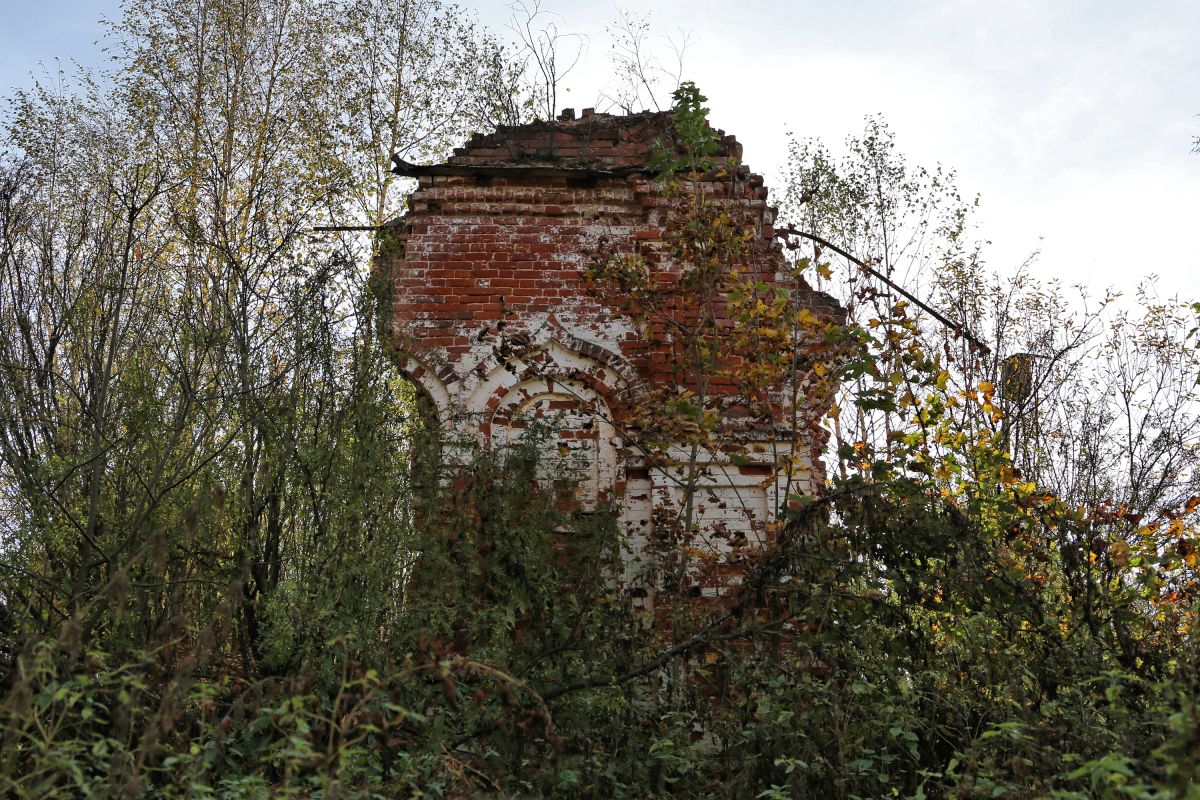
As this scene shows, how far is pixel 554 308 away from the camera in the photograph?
8242 millimetres

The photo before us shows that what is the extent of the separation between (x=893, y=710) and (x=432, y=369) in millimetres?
4483

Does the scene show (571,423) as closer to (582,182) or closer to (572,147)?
(582,182)

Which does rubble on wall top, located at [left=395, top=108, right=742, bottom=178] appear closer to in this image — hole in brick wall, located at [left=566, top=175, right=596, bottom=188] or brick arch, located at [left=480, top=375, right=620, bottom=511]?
hole in brick wall, located at [left=566, top=175, right=596, bottom=188]

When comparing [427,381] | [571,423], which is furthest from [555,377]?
[427,381]

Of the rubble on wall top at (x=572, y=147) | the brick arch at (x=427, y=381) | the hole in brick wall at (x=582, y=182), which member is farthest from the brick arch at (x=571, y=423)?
the rubble on wall top at (x=572, y=147)

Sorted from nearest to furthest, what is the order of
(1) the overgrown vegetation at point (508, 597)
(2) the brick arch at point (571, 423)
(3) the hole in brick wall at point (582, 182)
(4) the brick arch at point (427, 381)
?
(1) the overgrown vegetation at point (508, 597)
(2) the brick arch at point (571, 423)
(4) the brick arch at point (427, 381)
(3) the hole in brick wall at point (582, 182)

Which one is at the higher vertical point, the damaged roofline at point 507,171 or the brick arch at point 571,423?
the damaged roofline at point 507,171

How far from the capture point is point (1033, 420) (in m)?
15.0

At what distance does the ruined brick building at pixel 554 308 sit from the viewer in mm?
7848

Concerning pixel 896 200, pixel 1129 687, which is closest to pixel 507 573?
pixel 1129 687

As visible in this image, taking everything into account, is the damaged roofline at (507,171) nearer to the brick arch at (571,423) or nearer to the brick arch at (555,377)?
the brick arch at (555,377)

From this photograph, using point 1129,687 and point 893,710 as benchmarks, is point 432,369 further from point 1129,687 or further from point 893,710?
point 1129,687

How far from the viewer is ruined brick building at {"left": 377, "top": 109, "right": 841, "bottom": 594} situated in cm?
785

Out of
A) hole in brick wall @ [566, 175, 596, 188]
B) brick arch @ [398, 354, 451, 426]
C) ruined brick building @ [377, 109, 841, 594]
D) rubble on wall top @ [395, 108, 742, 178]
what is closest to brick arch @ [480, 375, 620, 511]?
ruined brick building @ [377, 109, 841, 594]
